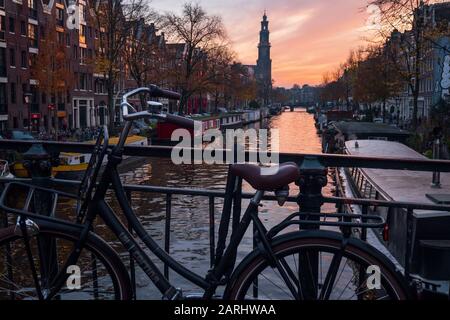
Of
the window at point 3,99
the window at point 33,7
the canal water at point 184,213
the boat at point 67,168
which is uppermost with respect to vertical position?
the window at point 33,7

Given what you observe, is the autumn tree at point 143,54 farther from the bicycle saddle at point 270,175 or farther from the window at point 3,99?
the bicycle saddle at point 270,175

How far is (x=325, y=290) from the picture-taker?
318 cm

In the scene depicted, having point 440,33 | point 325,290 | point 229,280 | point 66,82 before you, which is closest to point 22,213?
point 229,280

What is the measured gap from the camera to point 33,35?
47.8m

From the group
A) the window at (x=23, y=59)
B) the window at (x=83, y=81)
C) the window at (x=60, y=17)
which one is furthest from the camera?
the window at (x=83, y=81)

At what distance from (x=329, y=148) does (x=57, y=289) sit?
4471cm

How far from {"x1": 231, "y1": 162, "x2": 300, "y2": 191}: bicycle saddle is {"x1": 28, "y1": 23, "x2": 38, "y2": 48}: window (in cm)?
4807

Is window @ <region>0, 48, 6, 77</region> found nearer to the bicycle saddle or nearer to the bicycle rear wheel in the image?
the bicycle rear wheel

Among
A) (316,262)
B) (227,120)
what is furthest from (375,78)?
(316,262)

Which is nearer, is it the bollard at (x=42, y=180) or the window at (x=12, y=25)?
the bollard at (x=42, y=180)

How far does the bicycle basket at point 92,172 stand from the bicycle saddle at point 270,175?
83 cm

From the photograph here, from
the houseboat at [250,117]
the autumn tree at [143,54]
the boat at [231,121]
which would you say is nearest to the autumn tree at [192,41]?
the autumn tree at [143,54]

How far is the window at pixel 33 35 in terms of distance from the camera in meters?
47.2

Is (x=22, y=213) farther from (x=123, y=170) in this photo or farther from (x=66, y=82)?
(x=66, y=82)
